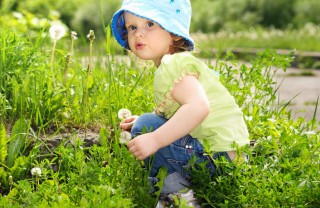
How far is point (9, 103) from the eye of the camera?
4.00 metres

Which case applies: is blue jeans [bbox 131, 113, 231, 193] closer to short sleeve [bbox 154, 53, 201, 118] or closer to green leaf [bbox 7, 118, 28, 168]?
short sleeve [bbox 154, 53, 201, 118]

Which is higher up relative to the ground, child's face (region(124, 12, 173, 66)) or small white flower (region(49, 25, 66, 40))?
child's face (region(124, 12, 173, 66))

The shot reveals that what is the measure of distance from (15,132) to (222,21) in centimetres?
1051

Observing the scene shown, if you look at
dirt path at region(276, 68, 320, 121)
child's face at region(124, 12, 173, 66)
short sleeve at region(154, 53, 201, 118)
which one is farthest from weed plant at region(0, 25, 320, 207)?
dirt path at region(276, 68, 320, 121)

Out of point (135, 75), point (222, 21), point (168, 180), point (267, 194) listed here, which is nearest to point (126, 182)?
point (168, 180)

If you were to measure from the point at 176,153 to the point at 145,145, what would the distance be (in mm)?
243

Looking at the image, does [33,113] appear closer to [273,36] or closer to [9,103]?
[9,103]

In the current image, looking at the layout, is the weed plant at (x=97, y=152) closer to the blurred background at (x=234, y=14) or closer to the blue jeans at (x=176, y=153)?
the blue jeans at (x=176, y=153)

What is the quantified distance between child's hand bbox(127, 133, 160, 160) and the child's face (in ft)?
1.48

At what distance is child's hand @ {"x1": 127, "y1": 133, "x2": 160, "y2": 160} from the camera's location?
3119 mm

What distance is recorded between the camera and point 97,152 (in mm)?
3783

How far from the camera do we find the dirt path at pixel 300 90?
6.59 metres

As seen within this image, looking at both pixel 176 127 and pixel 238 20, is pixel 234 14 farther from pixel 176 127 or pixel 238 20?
pixel 176 127

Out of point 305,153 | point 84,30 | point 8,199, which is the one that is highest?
point 305,153
